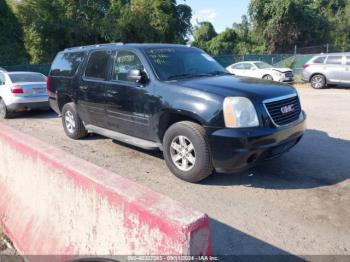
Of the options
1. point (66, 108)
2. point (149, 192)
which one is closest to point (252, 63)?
point (66, 108)

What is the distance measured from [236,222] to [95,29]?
30.2 meters

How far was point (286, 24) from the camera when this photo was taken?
35.8 metres

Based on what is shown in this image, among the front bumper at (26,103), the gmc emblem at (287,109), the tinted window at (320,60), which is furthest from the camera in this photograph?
the tinted window at (320,60)

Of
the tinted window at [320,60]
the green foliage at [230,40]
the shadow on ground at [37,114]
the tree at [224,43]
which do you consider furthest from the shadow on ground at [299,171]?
the tree at [224,43]

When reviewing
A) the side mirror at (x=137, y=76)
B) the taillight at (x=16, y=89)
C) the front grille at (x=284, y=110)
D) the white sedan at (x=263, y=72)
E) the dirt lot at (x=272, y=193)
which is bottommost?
the dirt lot at (x=272, y=193)

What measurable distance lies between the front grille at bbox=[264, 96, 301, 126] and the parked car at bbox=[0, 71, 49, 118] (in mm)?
8022

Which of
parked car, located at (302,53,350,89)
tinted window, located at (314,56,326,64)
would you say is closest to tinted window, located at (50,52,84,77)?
parked car, located at (302,53,350,89)

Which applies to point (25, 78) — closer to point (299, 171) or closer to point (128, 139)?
point (128, 139)

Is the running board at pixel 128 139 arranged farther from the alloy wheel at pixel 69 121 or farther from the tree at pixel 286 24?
the tree at pixel 286 24

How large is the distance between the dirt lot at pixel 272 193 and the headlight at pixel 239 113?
933 millimetres

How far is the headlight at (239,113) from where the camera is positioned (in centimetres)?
442

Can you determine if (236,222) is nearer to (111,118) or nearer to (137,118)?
(137,118)

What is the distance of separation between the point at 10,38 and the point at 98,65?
25.9 meters

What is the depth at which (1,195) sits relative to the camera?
427 centimetres
